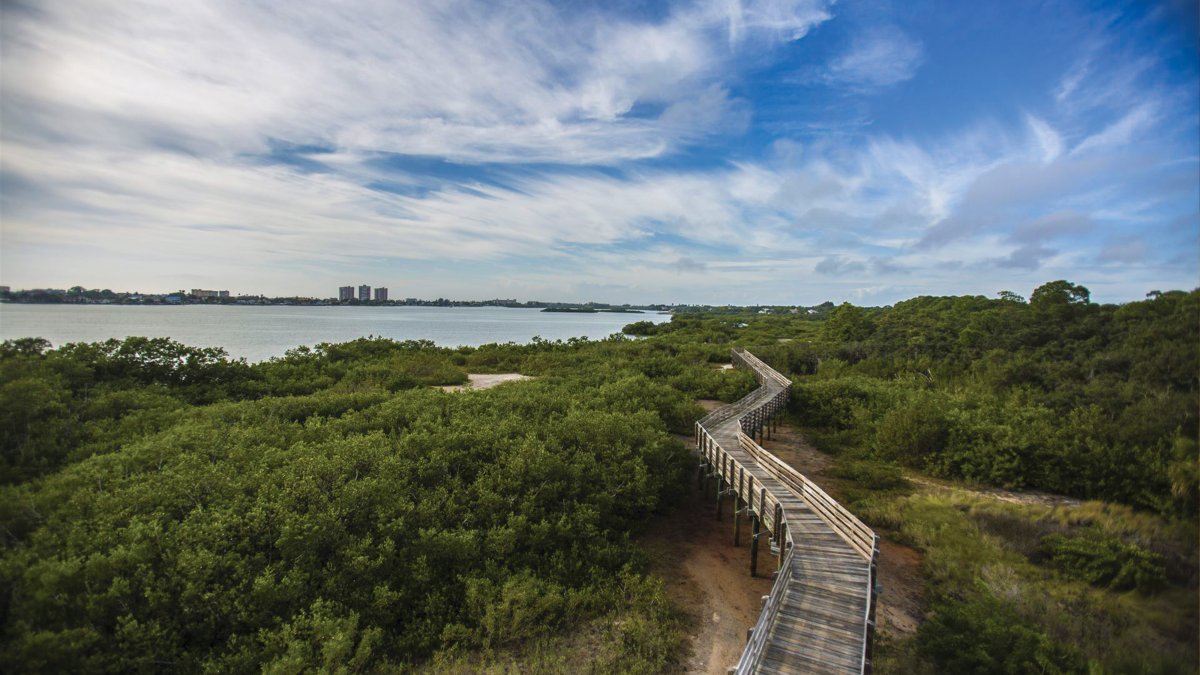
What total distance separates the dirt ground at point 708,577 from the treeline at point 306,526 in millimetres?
794

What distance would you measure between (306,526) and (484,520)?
13.7 ft

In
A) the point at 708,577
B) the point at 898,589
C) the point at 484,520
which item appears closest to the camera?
the point at 484,520

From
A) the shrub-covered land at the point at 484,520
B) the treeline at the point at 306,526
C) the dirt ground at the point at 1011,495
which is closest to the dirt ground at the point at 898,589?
the shrub-covered land at the point at 484,520

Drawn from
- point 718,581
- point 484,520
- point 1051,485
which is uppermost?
point 484,520

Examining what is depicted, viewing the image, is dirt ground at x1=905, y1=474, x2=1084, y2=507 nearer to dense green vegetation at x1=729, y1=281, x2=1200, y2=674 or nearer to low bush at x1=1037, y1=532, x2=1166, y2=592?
dense green vegetation at x1=729, y1=281, x2=1200, y2=674

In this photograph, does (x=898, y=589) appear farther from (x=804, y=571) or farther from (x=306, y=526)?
(x=306, y=526)

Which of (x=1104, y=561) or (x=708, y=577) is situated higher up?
(x=1104, y=561)

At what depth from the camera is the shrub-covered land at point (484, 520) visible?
804 centimetres

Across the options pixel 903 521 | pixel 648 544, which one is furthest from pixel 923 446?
pixel 648 544

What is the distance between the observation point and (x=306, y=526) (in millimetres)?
10031

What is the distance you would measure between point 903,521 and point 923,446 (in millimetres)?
7225

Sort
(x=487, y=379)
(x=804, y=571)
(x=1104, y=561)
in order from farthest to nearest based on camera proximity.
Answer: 1. (x=487, y=379)
2. (x=1104, y=561)
3. (x=804, y=571)

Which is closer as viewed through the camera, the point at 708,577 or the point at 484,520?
the point at 484,520

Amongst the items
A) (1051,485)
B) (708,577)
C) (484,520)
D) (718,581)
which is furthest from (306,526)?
(1051,485)
